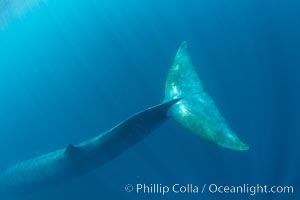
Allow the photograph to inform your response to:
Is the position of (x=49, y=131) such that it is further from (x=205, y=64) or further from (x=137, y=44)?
(x=205, y=64)

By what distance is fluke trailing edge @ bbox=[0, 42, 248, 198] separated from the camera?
852 centimetres

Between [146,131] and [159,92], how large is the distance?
5291 mm

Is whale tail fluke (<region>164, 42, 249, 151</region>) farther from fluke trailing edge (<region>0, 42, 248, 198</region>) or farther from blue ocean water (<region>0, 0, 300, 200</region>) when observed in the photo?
blue ocean water (<region>0, 0, 300, 200</region>)

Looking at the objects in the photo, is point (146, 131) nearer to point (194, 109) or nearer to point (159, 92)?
point (194, 109)

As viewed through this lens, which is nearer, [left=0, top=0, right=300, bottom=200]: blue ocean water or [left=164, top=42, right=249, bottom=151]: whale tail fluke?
[left=164, top=42, right=249, bottom=151]: whale tail fluke

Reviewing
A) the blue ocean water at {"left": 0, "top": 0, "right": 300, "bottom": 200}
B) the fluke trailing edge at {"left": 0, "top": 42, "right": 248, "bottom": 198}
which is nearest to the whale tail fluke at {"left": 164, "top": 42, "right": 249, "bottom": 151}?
the fluke trailing edge at {"left": 0, "top": 42, "right": 248, "bottom": 198}

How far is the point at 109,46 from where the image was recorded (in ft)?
61.3

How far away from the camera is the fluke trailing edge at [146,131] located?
27.9 feet

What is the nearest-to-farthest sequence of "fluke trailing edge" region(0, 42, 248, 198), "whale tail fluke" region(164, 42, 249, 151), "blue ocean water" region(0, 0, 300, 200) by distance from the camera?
"whale tail fluke" region(164, 42, 249, 151)
"fluke trailing edge" region(0, 42, 248, 198)
"blue ocean water" region(0, 0, 300, 200)

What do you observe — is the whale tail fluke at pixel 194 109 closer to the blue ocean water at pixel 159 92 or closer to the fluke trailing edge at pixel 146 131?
the fluke trailing edge at pixel 146 131

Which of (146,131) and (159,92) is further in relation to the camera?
(159,92)

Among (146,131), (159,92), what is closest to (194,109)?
(146,131)

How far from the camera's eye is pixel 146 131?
927 cm

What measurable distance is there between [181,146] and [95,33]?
35.2 ft
